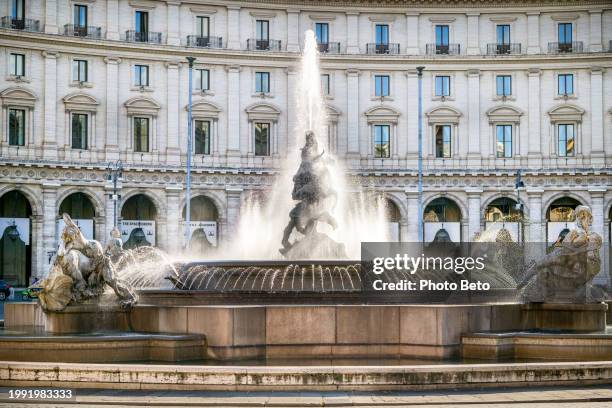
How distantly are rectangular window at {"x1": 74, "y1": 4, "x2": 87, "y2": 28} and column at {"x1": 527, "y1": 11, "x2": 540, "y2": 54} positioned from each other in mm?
30447

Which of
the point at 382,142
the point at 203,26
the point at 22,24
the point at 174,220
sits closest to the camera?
the point at 22,24

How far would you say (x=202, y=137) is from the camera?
231 ft

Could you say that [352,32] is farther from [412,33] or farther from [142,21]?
[142,21]

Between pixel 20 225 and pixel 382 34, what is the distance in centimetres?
2810

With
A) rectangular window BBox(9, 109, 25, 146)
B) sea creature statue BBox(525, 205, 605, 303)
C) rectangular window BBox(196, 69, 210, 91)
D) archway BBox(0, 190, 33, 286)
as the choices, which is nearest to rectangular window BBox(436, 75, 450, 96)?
rectangular window BBox(196, 69, 210, 91)

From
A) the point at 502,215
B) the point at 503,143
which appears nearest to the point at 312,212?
the point at 502,215

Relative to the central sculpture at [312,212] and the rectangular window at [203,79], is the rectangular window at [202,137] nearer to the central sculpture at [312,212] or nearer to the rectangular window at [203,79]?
the rectangular window at [203,79]

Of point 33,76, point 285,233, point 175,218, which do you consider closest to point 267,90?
point 175,218

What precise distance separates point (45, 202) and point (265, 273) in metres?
45.1

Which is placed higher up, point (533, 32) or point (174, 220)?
point (533, 32)

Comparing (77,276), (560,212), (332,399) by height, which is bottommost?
(332,399)

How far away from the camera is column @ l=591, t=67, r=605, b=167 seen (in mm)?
72062

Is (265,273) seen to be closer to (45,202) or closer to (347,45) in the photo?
(45,202)

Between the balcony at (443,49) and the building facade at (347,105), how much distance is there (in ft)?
0.33
